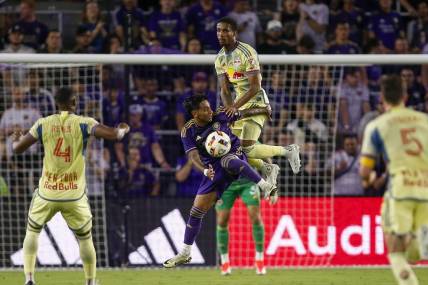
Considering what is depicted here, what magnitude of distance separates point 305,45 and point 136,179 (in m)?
4.20

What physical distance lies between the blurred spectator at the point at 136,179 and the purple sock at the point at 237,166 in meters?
4.40

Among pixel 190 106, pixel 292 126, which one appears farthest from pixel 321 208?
pixel 190 106

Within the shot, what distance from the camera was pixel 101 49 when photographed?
64.0ft

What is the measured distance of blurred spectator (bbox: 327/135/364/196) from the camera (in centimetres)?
1795

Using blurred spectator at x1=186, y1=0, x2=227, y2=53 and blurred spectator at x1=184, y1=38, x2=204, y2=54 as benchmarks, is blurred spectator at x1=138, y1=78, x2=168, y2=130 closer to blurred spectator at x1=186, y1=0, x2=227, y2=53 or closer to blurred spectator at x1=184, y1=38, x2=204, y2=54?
blurred spectator at x1=184, y1=38, x2=204, y2=54

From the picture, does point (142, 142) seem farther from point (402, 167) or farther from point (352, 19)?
Result: point (402, 167)

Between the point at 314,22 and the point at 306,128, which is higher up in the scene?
the point at 314,22

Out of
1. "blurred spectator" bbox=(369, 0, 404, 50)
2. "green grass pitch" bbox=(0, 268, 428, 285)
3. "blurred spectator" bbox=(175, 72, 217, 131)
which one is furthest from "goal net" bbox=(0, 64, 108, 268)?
"blurred spectator" bbox=(369, 0, 404, 50)

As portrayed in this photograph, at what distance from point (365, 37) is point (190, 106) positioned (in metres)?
7.86

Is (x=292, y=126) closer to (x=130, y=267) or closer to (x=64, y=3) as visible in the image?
(x=130, y=267)

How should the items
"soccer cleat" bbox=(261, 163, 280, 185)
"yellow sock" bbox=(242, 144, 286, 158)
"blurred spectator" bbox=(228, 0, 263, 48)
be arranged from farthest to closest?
"blurred spectator" bbox=(228, 0, 263, 48) < "yellow sock" bbox=(242, 144, 286, 158) < "soccer cleat" bbox=(261, 163, 280, 185)

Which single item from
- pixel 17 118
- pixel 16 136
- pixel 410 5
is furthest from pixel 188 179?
pixel 410 5

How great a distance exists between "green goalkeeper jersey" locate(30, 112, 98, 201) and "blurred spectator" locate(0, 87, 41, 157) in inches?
→ 188

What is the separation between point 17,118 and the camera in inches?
699
